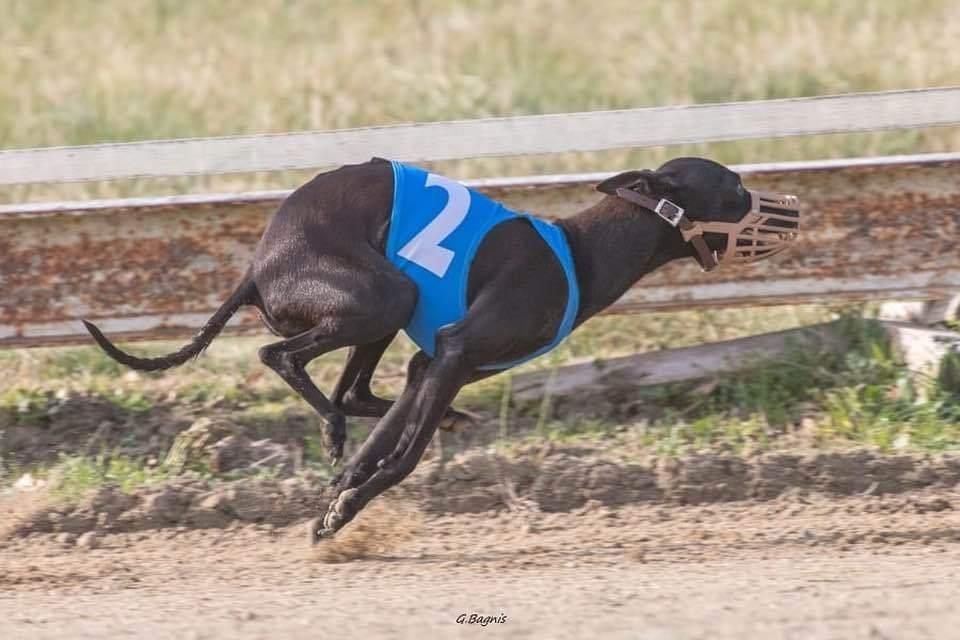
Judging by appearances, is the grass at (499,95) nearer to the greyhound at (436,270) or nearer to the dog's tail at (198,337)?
the dog's tail at (198,337)

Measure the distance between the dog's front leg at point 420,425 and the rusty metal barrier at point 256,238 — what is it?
129cm

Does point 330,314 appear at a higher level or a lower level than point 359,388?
higher

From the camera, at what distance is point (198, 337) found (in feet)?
14.9

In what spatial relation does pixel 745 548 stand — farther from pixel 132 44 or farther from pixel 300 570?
pixel 132 44

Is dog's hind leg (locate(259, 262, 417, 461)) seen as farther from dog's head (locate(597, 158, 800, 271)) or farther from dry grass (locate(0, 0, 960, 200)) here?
dry grass (locate(0, 0, 960, 200))

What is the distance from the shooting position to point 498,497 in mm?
5008

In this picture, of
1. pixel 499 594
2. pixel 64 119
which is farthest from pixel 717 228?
pixel 64 119

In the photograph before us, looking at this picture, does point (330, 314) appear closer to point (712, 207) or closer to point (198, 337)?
point (198, 337)

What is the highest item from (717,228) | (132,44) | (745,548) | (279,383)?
(132,44)

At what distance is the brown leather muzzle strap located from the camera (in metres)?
4.50

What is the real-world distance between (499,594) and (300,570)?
30.4 inches

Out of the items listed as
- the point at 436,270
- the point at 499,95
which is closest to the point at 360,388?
the point at 436,270

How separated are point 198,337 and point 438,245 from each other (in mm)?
848

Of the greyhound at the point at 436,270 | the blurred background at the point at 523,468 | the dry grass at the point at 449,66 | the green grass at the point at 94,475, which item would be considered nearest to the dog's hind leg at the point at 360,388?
the greyhound at the point at 436,270
